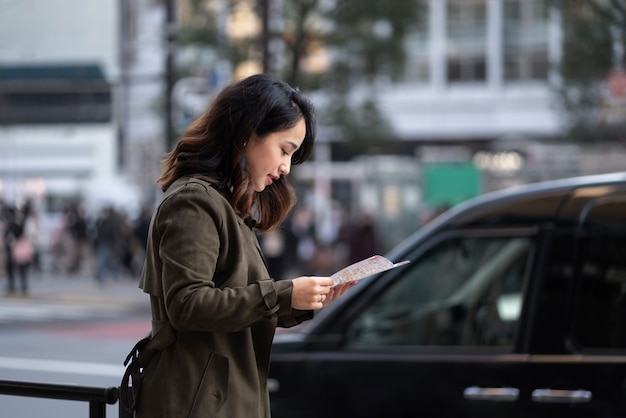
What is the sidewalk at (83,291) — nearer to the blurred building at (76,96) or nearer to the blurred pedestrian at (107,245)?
the blurred pedestrian at (107,245)

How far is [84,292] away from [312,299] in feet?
69.0

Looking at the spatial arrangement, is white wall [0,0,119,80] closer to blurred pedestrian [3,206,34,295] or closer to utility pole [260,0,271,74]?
blurred pedestrian [3,206,34,295]

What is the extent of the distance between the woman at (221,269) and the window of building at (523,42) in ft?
128

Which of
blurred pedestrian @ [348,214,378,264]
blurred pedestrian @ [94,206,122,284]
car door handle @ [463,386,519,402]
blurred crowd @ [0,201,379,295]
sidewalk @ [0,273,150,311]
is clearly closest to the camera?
car door handle @ [463,386,519,402]

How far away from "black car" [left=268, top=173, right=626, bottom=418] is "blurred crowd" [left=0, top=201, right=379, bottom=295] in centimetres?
Answer: 1379

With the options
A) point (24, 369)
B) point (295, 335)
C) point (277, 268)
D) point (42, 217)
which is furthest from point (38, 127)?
point (295, 335)

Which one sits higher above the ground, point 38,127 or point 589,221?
point 589,221

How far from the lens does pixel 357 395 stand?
406cm

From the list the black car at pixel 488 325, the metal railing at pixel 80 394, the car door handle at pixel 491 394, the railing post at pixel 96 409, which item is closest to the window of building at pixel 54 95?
the black car at pixel 488 325

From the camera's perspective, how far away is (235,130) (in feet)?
8.19

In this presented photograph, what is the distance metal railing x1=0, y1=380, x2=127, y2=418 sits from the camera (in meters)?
2.85

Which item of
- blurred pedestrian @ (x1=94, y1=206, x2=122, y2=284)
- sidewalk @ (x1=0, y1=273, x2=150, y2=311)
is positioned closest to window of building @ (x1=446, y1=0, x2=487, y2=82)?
blurred pedestrian @ (x1=94, y1=206, x2=122, y2=284)

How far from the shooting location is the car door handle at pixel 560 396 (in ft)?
12.0

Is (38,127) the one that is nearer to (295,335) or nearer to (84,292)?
(84,292)
